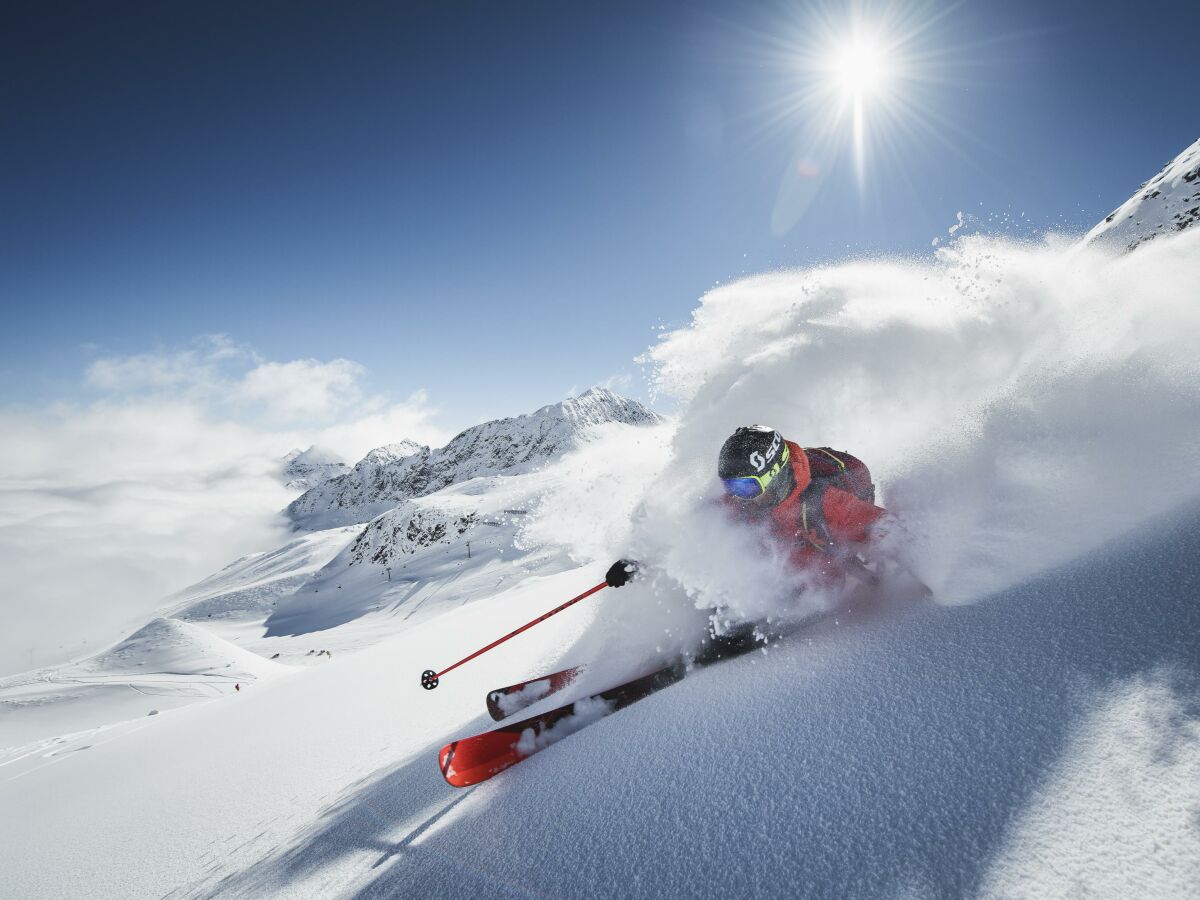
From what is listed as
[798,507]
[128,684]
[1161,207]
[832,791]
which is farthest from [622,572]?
[1161,207]

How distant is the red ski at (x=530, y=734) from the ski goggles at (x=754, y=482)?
147cm

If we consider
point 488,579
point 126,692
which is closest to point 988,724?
point 126,692

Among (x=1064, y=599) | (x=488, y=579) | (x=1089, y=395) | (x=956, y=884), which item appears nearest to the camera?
(x=956, y=884)

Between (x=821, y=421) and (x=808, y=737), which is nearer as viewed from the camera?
(x=808, y=737)

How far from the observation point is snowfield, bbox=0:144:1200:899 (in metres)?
1.66

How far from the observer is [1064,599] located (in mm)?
2609

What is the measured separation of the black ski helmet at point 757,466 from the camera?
407 cm

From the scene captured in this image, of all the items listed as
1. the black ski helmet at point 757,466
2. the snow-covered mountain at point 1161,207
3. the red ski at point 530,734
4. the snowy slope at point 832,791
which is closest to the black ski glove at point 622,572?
the red ski at point 530,734

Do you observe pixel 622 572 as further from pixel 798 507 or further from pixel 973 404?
pixel 973 404

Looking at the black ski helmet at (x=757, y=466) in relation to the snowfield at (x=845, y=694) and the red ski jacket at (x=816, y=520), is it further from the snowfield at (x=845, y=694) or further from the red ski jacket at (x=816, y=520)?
the snowfield at (x=845, y=694)

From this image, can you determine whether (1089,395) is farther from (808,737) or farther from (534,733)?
(534,733)

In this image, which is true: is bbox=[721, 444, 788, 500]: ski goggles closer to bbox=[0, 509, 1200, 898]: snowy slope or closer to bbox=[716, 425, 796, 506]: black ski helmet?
bbox=[716, 425, 796, 506]: black ski helmet

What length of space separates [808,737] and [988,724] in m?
0.70

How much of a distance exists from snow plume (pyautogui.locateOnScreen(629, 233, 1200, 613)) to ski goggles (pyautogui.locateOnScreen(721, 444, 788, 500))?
0.47 metres
